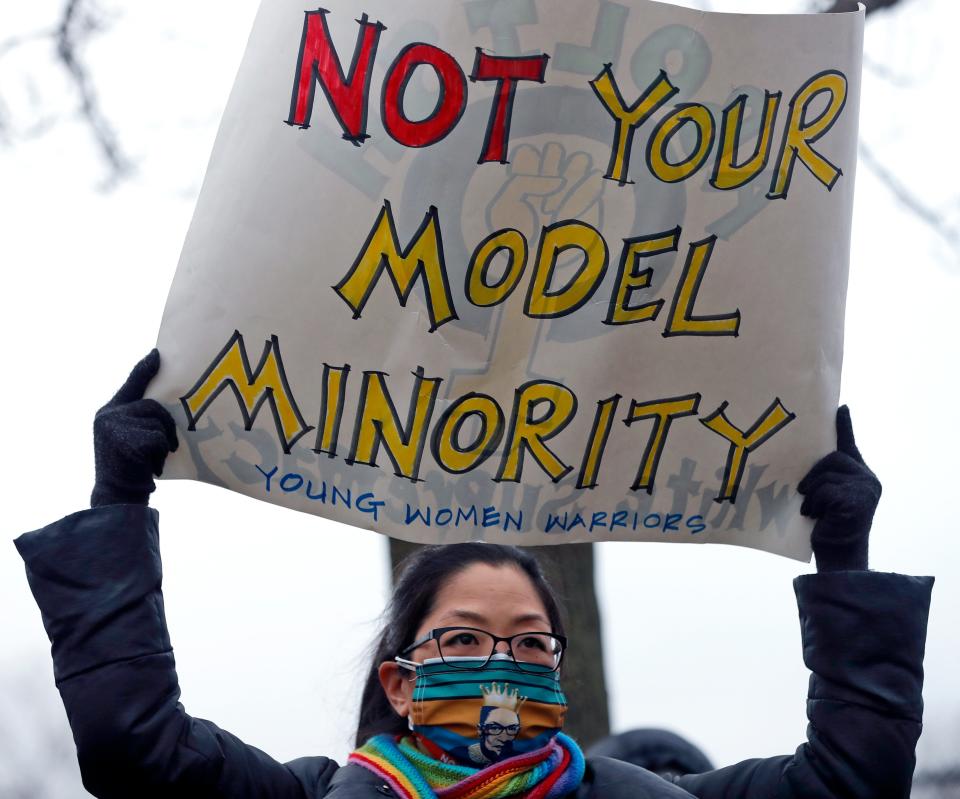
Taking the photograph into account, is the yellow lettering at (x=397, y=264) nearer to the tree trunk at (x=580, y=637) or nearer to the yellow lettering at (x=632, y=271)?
the yellow lettering at (x=632, y=271)

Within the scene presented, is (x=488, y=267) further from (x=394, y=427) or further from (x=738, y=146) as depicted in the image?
(x=738, y=146)

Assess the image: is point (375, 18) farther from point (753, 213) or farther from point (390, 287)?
point (753, 213)

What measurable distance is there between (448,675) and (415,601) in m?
0.27

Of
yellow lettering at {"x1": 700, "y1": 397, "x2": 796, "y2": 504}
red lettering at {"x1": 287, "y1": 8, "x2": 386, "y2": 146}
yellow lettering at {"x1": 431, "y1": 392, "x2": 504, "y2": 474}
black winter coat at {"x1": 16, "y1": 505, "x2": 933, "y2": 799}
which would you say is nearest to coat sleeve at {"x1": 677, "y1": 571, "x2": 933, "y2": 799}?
black winter coat at {"x1": 16, "y1": 505, "x2": 933, "y2": 799}

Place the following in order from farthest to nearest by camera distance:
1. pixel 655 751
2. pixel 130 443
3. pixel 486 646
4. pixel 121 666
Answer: pixel 655 751 < pixel 486 646 < pixel 130 443 < pixel 121 666

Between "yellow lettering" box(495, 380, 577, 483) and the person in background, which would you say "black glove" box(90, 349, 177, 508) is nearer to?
"yellow lettering" box(495, 380, 577, 483)

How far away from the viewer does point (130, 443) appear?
287 centimetres

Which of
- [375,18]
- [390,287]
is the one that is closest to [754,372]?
[390,287]

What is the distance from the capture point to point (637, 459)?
3.21 metres

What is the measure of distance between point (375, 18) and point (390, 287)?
551 millimetres

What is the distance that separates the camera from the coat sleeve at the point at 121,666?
8.89ft

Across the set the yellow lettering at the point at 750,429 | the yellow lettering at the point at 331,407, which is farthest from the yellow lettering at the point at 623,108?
the yellow lettering at the point at 331,407

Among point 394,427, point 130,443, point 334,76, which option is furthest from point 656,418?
point 130,443

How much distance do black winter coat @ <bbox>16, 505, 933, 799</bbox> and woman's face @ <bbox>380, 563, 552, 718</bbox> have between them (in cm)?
22
